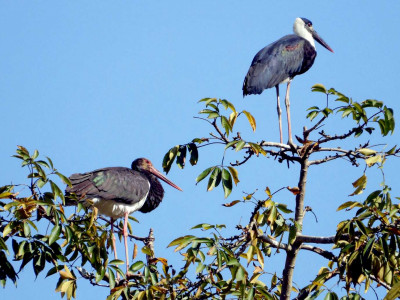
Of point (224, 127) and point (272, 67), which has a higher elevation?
point (272, 67)

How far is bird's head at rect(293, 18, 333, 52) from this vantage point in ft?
35.3

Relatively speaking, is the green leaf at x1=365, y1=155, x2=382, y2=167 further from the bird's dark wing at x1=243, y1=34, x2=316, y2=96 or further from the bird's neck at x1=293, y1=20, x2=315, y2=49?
the bird's neck at x1=293, y1=20, x2=315, y2=49

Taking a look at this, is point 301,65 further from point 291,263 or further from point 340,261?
point 340,261

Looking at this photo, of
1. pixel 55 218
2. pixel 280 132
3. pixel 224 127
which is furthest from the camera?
pixel 280 132

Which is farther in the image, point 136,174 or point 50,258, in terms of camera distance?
point 136,174

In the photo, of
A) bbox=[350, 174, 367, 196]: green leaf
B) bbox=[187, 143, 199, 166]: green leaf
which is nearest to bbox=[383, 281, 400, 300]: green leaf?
bbox=[350, 174, 367, 196]: green leaf

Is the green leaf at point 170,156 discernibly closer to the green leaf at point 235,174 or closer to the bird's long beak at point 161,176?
the green leaf at point 235,174

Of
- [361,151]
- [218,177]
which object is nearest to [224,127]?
[218,177]

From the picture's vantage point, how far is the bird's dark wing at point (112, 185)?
8.18m


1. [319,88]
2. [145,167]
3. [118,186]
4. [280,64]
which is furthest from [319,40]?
[319,88]

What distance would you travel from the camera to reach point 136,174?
925cm

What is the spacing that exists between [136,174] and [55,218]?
411 cm

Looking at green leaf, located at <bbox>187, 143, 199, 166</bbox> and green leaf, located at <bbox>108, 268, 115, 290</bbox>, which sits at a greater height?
green leaf, located at <bbox>187, 143, 199, 166</bbox>

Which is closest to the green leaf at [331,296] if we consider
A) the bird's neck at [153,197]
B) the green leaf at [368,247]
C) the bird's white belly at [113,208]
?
the green leaf at [368,247]
